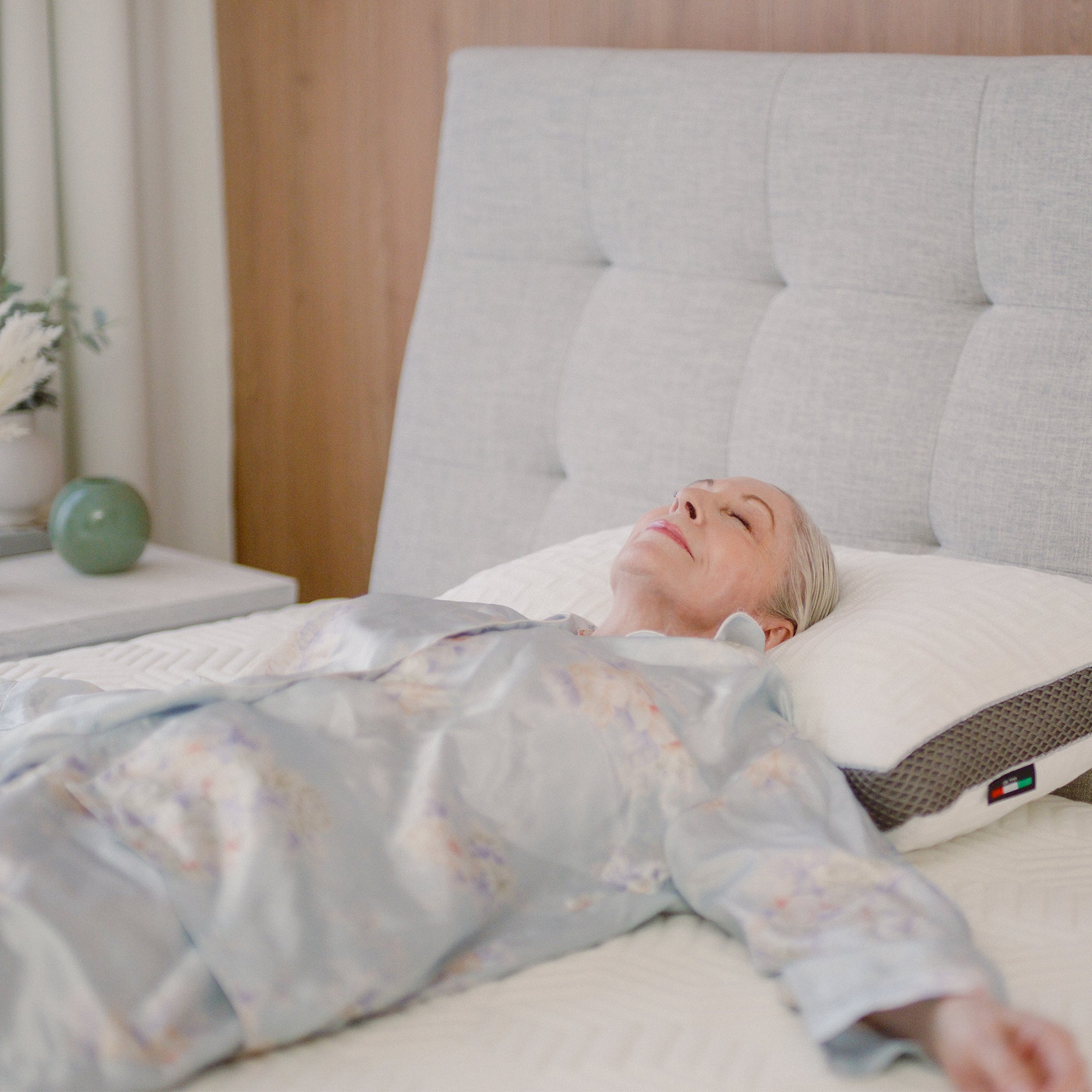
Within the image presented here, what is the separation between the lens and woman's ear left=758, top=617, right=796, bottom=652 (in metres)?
1.31

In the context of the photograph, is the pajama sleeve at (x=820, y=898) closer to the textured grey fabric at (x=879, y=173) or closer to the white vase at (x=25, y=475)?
the textured grey fabric at (x=879, y=173)

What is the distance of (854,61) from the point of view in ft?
5.03

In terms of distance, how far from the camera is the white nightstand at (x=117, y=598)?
173 centimetres

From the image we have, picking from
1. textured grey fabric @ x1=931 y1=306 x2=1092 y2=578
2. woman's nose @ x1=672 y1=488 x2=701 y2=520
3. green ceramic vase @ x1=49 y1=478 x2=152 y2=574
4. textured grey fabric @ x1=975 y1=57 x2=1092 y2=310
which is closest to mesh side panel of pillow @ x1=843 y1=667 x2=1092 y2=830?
textured grey fabric @ x1=931 y1=306 x2=1092 y2=578

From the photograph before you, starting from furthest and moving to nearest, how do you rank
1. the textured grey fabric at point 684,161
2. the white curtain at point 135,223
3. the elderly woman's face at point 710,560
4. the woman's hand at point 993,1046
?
the white curtain at point 135,223, the textured grey fabric at point 684,161, the elderly woman's face at point 710,560, the woman's hand at point 993,1046

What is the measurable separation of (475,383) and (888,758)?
0.96 m

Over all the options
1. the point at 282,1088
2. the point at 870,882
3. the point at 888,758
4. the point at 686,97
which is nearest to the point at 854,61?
the point at 686,97

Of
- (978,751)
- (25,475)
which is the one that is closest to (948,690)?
(978,751)

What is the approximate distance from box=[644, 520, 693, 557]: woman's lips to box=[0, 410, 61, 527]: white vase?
119 cm

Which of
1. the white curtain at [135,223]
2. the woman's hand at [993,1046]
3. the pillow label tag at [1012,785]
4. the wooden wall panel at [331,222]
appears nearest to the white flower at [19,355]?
the white curtain at [135,223]

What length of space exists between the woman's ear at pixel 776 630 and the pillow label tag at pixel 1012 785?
0.25 metres

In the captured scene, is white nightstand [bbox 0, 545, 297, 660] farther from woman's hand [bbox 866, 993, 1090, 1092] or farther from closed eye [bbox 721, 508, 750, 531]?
woman's hand [bbox 866, 993, 1090, 1092]

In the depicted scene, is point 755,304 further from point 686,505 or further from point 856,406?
point 686,505

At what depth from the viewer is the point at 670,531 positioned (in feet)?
4.30
